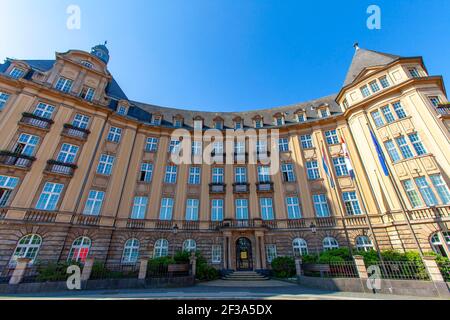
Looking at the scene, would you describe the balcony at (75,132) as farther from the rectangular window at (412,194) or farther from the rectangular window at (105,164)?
the rectangular window at (412,194)

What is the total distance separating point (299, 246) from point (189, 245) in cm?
1114

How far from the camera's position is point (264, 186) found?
22.2 meters

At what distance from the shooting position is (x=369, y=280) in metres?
10.4

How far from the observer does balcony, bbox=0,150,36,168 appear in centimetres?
1625

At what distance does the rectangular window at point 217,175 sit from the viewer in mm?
23562

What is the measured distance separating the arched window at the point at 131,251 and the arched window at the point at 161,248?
177cm

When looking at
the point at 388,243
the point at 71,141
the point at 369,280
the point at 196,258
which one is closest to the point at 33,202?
the point at 71,141

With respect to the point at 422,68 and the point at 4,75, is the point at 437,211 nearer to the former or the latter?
the point at 422,68

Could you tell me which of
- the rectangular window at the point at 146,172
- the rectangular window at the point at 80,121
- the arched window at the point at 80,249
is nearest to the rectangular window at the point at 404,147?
the rectangular window at the point at 146,172

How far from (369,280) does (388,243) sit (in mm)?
9222

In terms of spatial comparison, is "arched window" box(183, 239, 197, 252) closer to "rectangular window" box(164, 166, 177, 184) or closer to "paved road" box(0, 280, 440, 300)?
"rectangular window" box(164, 166, 177, 184)

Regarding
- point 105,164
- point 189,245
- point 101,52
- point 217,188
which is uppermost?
point 101,52

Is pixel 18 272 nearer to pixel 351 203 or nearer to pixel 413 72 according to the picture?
pixel 351 203

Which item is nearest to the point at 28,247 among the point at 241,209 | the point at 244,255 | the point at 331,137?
the point at 244,255
